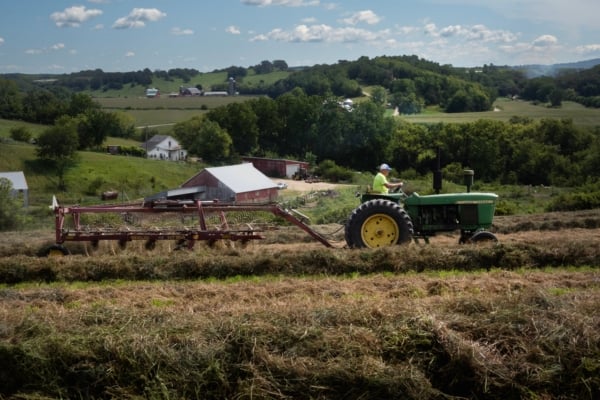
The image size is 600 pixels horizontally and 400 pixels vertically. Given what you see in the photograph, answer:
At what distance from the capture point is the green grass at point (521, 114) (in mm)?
75094

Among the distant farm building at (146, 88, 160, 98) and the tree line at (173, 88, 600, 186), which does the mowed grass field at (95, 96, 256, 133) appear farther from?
the tree line at (173, 88, 600, 186)

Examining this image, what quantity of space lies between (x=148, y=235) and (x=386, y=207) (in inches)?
192

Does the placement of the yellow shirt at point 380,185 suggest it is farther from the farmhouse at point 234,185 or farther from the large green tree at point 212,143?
the large green tree at point 212,143

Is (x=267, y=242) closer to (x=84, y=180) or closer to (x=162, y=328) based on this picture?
(x=162, y=328)

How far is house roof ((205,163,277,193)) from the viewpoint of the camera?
4313cm

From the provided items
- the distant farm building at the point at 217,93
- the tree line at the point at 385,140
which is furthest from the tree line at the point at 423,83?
the tree line at the point at 385,140

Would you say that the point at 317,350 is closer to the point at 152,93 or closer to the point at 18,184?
the point at 18,184

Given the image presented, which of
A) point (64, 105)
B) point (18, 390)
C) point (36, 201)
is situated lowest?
point (36, 201)

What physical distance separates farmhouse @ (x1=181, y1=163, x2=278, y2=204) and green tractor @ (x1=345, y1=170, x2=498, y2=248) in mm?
28790

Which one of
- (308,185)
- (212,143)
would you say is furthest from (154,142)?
(308,185)

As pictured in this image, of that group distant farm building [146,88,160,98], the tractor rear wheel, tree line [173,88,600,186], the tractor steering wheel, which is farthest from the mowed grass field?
the tractor rear wheel

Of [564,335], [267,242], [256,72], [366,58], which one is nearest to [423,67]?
[366,58]

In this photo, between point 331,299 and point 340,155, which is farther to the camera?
point 340,155

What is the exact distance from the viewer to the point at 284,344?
20.0ft
